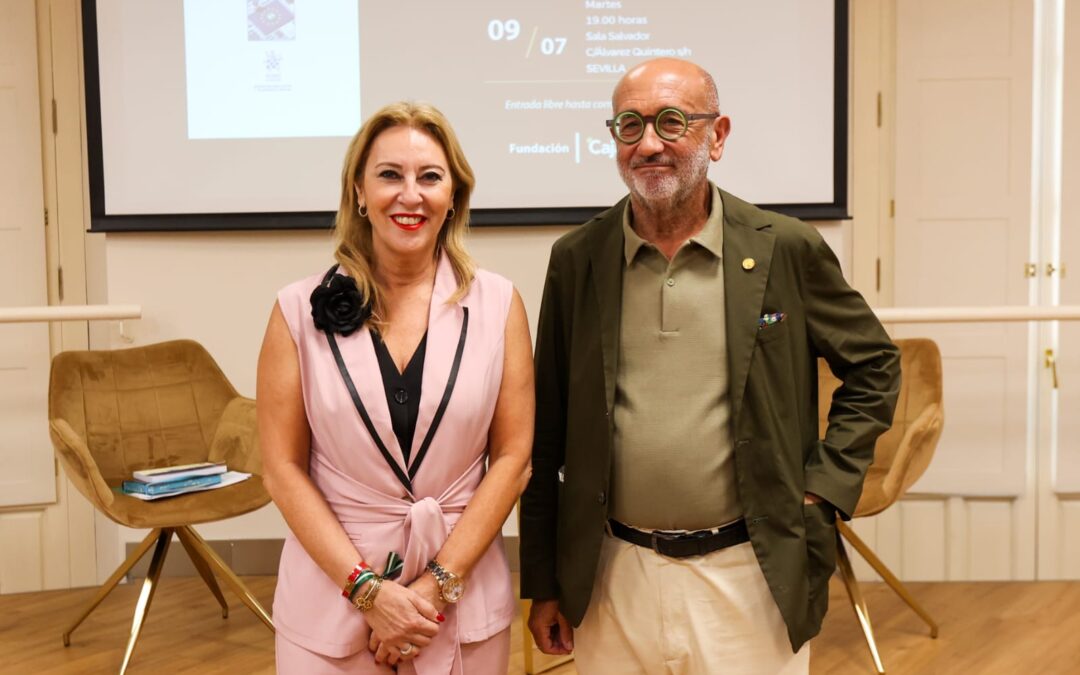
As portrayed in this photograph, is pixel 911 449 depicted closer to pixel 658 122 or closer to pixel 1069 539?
pixel 1069 539

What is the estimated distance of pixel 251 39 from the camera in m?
4.26

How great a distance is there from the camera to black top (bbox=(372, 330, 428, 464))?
1848mm

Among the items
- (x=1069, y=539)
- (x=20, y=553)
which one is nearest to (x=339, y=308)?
(x=20, y=553)

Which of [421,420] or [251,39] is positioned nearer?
[421,420]

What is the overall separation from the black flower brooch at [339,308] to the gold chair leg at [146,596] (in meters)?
2.04

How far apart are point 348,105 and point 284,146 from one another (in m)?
0.29

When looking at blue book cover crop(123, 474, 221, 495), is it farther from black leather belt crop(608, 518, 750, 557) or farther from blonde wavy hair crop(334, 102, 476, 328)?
black leather belt crop(608, 518, 750, 557)

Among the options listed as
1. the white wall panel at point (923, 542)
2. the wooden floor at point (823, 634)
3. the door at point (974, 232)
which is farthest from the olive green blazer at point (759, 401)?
the white wall panel at point (923, 542)

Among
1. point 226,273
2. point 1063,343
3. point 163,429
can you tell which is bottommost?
point 163,429

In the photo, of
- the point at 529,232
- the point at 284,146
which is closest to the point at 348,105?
the point at 284,146

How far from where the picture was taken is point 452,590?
1.85m

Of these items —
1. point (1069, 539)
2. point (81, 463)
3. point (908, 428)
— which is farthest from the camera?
point (1069, 539)

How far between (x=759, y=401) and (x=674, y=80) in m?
0.55

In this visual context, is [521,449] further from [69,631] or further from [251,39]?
[251,39]
